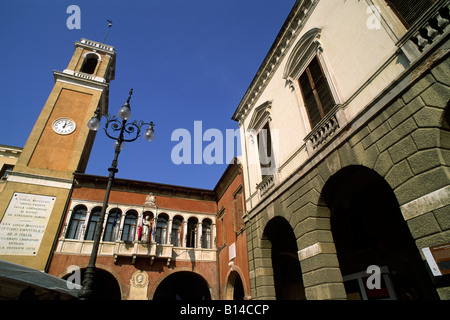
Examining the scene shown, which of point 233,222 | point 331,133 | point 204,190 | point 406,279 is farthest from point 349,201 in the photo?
point 204,190

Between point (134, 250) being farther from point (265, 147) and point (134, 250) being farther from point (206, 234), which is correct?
point (265, 147)

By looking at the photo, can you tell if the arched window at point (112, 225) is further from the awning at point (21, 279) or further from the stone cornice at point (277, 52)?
the stone cornice at point (277, 52)

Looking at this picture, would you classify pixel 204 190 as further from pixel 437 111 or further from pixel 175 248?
pixel 437 111

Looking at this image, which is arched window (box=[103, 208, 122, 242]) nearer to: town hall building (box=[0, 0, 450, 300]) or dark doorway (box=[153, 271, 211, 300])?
town hall building (box=[0, 0, 450, 300])

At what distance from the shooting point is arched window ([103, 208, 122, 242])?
1427cm

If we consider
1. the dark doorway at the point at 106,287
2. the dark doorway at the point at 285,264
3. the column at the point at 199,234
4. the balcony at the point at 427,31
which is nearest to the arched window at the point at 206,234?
the column at the point at 199,234

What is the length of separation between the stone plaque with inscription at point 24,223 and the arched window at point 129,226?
400 centimetres

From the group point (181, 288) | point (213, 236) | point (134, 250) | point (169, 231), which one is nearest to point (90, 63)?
point (169, 231)

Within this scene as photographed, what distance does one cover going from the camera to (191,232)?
16.4m

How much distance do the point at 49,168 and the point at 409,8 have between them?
1749 centimetres

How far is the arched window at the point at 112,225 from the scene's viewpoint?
14273mm

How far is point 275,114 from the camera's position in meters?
9.16

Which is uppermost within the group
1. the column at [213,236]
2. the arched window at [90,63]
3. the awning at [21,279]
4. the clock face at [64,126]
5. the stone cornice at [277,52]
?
the arched window at [90,63]

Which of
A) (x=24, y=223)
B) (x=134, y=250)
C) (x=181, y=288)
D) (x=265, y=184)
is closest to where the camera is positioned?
(x=265, y=184)
